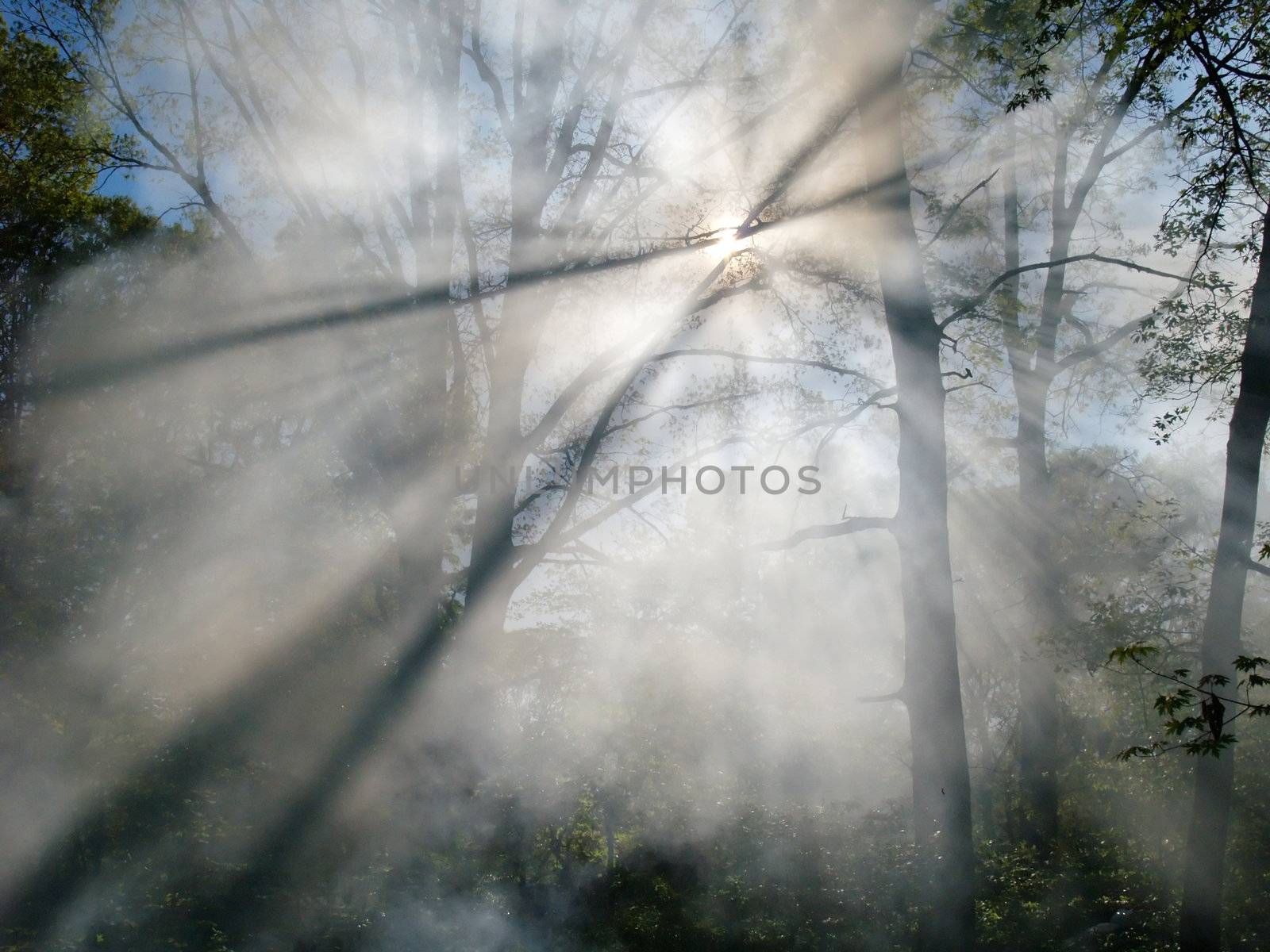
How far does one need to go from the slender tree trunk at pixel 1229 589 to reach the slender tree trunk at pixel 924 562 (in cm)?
179

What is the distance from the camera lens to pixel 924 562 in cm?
688

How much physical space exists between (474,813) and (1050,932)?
27.4 feet

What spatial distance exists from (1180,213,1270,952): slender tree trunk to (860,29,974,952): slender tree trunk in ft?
5.87

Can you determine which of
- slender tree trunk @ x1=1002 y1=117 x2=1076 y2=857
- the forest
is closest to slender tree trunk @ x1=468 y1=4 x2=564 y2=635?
the forest

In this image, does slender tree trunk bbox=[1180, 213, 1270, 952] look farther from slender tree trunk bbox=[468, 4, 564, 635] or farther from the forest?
slender tree trunk bbox=[468, 4, 564, 635]

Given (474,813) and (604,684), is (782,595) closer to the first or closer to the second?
(604,684)

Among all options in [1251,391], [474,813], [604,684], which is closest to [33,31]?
[474,813]

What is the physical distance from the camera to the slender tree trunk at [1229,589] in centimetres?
627

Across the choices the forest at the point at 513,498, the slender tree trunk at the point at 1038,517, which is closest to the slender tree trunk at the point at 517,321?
the forest at the point at 513,498

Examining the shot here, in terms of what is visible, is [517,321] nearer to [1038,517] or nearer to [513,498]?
[513,498]

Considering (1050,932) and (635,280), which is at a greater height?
(635,280)

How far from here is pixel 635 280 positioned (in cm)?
1013

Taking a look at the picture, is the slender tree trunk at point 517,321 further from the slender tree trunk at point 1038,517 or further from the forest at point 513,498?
the slender tree trunk at point 1038,517

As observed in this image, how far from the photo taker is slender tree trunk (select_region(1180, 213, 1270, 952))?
20.6ft
